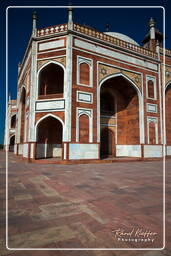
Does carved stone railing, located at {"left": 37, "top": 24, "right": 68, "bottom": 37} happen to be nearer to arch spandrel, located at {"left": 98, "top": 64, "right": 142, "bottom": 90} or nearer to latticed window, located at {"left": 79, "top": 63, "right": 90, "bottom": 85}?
latticed window, located at {"left": 79, "top": 63, "right": 90, "bottom": 85}

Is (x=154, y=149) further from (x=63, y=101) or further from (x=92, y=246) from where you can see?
(x=92, y=246)

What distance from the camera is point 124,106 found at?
15734mm

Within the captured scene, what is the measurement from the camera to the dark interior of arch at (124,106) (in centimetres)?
1434

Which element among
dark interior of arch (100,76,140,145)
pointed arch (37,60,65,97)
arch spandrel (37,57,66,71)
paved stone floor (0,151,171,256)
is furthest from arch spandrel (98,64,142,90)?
paved stone floor (0,151,171,256)

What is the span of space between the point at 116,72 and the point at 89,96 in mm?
3746

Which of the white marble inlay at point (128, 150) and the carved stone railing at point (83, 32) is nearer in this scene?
the carved stone railing at point (83, 32)

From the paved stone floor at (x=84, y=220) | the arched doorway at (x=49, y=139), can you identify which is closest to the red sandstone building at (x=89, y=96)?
the arched doorway at (x=49, y=139)

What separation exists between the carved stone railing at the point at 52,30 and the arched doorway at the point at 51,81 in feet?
7.89

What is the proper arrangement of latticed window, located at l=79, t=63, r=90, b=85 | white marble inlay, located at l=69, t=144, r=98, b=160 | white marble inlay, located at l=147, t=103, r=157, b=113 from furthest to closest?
1. white marble inlay, located at l=147, t=103, r=157, b=113
2. latticed window, located at l=79, t=63, r=90, b=85
3. white marble inlay, located at l=69, t=144, r=98, b=160

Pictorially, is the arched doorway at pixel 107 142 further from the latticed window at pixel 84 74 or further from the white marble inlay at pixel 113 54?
the white marble inlay at pixel 113 54

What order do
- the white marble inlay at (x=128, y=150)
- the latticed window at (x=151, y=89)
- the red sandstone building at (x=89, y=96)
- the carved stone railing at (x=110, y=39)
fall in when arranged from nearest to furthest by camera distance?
the red sandstone building at (x=89, y=96) < the carved stone railing at (x=110, y=39) < the white marble inlay at (x=128, y=150) < the latticed window at (x=151, y=89)

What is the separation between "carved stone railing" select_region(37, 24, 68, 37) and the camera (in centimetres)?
1161

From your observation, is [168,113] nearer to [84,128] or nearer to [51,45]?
[84,128]

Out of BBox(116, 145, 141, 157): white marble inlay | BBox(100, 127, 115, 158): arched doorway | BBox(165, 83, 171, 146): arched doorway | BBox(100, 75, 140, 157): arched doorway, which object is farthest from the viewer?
BBox(165, 83, 171, 146): arched doorway
